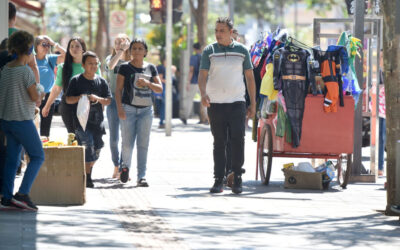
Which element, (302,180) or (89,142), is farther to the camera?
(302,180)

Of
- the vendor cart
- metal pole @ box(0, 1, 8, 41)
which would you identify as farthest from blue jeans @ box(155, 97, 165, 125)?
metal pole @ box(0, 1, 8, 41)

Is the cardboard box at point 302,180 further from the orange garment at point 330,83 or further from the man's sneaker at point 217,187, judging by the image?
the man's sneaker at point 217,187

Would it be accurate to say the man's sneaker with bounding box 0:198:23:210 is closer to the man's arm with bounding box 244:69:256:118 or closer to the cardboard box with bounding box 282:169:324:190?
the man's arm with bounding box 244:69:256:118

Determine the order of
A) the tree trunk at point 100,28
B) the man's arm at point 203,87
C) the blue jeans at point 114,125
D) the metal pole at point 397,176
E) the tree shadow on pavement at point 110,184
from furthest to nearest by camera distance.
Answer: the tree trunk at point 100,28, the blue jeans at point 114,125, the tree shadow on pavement at point 110,184, the man's arm at point 203,87, the metal pole at point 397,176

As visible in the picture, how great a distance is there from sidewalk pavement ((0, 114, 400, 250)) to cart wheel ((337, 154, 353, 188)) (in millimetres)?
144

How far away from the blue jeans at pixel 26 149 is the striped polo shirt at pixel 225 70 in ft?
8.76

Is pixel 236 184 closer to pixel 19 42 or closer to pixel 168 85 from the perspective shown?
pixel 19 42

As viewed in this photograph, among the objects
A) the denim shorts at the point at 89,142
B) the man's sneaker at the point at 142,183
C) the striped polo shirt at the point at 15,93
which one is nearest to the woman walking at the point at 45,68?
the denim shorts at the point at 89,142

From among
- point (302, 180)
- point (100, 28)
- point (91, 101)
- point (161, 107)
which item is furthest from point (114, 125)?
point (100, 28)

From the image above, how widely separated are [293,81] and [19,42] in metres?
4.08

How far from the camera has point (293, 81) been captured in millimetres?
Result: 13023

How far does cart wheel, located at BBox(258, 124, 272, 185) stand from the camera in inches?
519

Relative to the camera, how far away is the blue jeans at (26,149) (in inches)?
392

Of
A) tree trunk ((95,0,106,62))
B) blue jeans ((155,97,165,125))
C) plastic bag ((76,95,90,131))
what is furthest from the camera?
tree trunk ((95,0,106,62))
